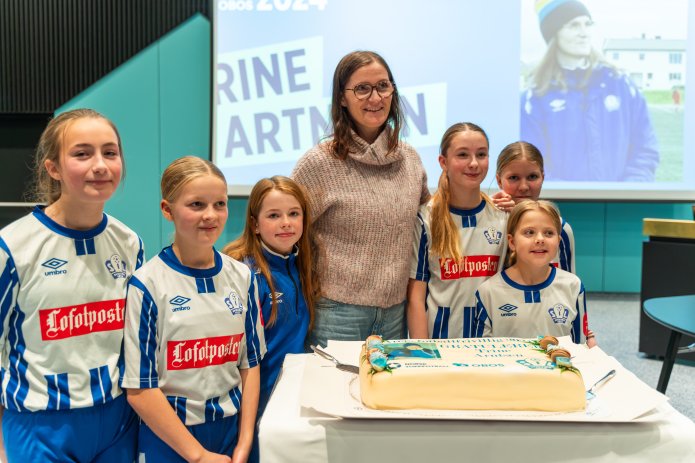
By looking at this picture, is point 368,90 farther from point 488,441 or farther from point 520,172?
point 488,441

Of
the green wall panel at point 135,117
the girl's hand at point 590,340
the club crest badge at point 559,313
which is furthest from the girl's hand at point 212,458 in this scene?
the green wall panel at point 135,117

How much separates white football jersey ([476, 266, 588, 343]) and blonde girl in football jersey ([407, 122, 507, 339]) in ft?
0.30

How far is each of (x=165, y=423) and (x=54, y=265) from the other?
0.35 m

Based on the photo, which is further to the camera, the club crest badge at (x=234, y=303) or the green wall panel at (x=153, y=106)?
the green wall panel at (x=153, y=106)

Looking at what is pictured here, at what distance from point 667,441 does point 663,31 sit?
5.10 meters

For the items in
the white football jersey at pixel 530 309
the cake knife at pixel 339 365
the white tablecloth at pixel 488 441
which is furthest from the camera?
the white football jersey at pixel 530 309

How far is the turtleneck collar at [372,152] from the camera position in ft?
5.76

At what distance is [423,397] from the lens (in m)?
1.00

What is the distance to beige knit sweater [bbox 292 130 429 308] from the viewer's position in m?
1.75

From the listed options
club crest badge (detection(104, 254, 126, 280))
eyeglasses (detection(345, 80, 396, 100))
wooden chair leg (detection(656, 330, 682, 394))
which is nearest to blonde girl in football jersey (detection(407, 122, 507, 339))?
eyeglasses (detection(345, 80, 396, 100))

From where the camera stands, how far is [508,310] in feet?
5.51

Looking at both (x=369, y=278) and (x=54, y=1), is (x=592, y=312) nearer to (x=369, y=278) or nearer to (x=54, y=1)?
(x=369, y=278)

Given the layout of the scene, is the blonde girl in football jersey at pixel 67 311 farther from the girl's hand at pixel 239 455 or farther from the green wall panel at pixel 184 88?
the green wall panel at pixel 184 88

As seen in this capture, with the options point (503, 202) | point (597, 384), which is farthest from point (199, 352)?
point (503, 202)
